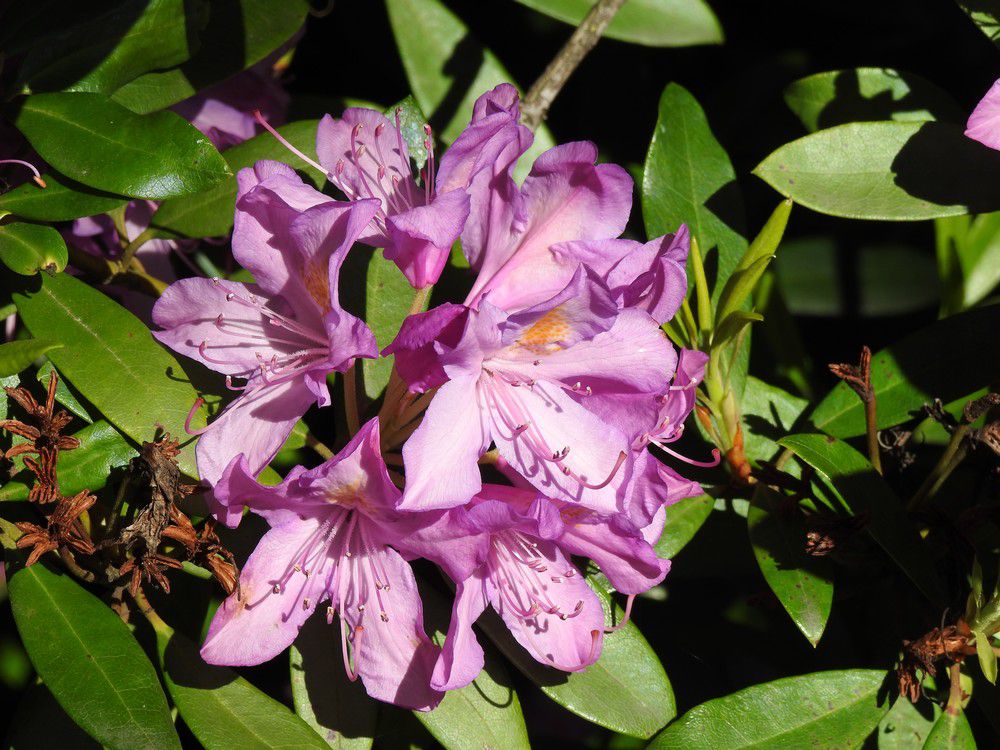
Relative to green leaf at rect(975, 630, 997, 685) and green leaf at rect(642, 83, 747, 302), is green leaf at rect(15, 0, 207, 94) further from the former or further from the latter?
green leaf at rect(975, 630, 997, 685)

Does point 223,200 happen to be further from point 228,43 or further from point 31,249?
point 31,249

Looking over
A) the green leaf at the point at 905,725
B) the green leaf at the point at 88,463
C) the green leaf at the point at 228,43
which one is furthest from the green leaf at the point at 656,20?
the green leaf at the point at 905,725

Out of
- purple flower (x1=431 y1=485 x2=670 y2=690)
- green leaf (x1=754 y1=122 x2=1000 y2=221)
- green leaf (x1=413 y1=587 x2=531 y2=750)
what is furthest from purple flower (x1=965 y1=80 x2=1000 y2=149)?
green leaf (x1=413 y1=587 x2=531 y2=750)

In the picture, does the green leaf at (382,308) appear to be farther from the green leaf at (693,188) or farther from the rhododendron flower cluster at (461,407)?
the green leaf at (693,188)

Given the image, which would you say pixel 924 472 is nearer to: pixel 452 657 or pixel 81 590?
pixel 452 657

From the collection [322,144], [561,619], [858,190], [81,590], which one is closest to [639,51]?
[858,190]

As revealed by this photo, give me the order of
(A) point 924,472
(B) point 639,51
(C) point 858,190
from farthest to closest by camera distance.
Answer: (B) point 639,51 < (A) point 924,472 < (C) point 858,190
